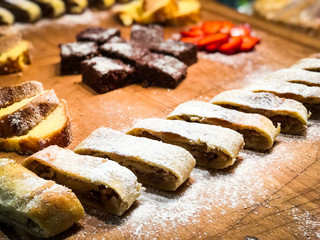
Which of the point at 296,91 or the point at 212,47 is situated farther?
the point at 212,47

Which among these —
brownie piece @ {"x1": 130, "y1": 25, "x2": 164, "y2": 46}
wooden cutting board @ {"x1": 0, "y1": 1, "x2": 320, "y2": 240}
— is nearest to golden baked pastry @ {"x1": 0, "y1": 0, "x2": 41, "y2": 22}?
wooden cutting board @ {"x1": 0, "y1": 1, "x2": 320, "y2": 240}

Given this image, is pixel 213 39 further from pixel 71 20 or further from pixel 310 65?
pixel 71 20

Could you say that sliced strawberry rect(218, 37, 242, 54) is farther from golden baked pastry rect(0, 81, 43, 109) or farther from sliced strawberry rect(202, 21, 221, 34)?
golden baked pastry rect(0, 81, 43, 109)

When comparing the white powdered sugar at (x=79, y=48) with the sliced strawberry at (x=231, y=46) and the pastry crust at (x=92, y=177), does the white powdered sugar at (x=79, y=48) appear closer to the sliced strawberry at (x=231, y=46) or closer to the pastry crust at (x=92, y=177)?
the sliced strawberry at (x=231, y=46)

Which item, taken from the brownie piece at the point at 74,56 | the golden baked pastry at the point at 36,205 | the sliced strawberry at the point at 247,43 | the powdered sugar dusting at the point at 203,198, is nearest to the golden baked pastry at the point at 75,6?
the brownie piece at the point at 74,56

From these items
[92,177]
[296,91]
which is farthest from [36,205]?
[296,91]
